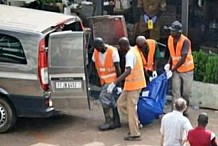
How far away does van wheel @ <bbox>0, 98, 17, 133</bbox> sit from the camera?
32.9ft

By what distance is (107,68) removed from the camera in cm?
1005

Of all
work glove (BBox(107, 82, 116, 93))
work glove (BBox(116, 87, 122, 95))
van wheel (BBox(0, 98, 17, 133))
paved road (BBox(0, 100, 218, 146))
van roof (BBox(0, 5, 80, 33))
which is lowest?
paved road (BBox(0, 100, 218, 146))

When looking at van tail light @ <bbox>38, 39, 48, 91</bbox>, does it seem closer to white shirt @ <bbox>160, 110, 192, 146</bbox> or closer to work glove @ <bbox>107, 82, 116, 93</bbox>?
work glove @ <bbox>107, 82, 116, 93</bbox>

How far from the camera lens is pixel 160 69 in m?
11.7

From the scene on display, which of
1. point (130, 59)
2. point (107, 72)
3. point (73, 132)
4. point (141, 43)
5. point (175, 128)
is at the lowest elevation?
point (73, 132)

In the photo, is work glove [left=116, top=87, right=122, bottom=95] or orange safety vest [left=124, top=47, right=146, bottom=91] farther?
work glove [left=116, top=87, right=122, bottom=95]

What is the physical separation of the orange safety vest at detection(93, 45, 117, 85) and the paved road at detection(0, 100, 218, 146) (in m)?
0.91

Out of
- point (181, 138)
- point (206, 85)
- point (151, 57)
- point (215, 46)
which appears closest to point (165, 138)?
point (181, 138)

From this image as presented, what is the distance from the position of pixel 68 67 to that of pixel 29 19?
3.96ft

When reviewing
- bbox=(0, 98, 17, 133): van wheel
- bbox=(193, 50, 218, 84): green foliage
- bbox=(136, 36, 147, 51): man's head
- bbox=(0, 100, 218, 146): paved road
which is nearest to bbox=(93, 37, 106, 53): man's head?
bbox=(136, 36, 147, 51): man's head

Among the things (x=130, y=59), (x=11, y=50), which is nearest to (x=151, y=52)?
(x=130, y=59)

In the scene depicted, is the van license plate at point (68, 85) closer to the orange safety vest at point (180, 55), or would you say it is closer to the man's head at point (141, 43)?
the man's head at point (141, 43)

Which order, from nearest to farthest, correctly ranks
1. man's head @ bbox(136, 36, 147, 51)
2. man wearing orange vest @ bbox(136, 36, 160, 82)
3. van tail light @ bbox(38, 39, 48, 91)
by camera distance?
van tail light @ bbox(38, 39, 48, 91), man's head @ bbox(136, 36, 147, 51), man wearing orange vest @ bbox(136, 36, 160, 82)

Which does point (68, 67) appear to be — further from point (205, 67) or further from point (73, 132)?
point (205, 67)
